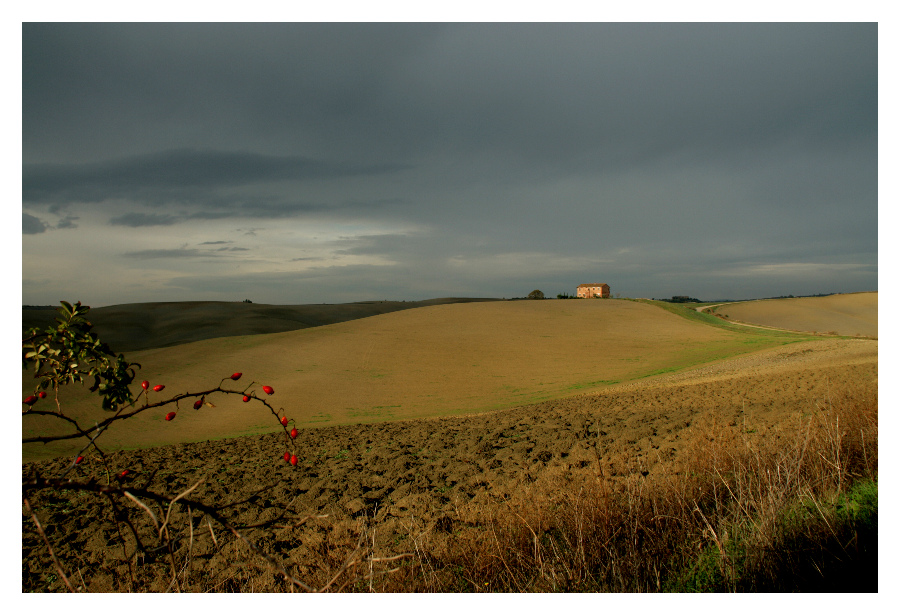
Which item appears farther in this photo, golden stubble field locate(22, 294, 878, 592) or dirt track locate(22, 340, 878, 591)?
dirt track locate(22, 340, 878, 591)

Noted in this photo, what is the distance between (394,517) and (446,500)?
606 mm

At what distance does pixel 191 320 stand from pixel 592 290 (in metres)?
36.4

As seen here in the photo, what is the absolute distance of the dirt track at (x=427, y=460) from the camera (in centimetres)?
473

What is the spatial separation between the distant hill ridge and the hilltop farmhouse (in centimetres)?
2368

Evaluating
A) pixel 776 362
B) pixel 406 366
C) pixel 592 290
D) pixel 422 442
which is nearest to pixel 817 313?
pixel 592 290

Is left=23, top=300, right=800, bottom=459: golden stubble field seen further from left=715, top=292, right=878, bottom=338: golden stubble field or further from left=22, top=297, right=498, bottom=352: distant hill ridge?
left=22, top=297, right=498, bottom=352: distant hill ridge

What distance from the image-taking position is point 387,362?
1859cm

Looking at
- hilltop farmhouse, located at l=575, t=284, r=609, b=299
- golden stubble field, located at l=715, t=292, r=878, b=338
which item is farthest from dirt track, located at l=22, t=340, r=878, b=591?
hilltop farmhouse, located at l=575, t=284, r=609, b=299

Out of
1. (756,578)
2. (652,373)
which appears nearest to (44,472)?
(756,578)

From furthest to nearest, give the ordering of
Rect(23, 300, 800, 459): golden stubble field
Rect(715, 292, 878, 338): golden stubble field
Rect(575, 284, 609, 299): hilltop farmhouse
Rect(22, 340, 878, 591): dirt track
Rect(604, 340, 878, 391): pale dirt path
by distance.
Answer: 1. Rect(575, 284, 609, 299): hilltop farmhouse
2. Rect(715, 292, 878, 338): golden stubble field
3. Rect(23, 300, 800, 459): golden stubble field
4. Rect(604, 340, 878, 391): pale dirt path
5. Rect(22, 340, 878, 591): dirt track

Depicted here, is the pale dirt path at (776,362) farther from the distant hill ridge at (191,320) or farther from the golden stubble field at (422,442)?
the distant hill ridge at (191,320)

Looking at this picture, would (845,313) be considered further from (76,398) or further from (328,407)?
(76,398)

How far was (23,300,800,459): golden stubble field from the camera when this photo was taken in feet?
39.8

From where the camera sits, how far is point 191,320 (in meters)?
39.8
